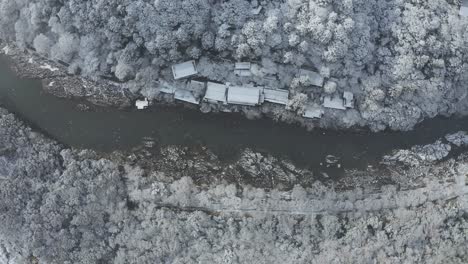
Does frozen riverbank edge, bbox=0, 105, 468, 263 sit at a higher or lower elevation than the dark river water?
lower

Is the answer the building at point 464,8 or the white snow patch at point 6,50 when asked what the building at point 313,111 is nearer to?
the building at point 464,8

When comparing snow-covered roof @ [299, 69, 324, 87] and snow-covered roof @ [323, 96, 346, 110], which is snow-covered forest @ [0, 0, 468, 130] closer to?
snow-covered roof @ [299, 69, 324, 87]

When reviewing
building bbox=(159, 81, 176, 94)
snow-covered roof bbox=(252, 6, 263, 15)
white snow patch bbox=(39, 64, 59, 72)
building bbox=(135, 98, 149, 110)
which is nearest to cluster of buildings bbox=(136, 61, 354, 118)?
building bbox=(159, 81, 176, 94)

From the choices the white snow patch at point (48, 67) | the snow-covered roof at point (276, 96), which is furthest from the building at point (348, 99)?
the white snow patch at point (48, 67)

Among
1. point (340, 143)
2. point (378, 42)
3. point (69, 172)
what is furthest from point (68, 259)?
point (378, 42)

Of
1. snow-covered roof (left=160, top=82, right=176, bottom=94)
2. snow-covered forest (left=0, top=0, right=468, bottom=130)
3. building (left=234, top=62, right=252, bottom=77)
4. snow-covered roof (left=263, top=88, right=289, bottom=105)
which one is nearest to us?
snow-covered forest (left=0, top=0, right=468, bottom=130)

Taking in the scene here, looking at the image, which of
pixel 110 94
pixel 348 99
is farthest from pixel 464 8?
pixel 110 94

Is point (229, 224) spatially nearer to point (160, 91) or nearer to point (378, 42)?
point (160, 91)

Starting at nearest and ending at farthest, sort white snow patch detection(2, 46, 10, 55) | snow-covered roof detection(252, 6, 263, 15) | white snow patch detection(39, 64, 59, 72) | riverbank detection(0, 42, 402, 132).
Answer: snow-covered roof detection(252, 6, 263, 15) < riverbank detection(0, 42, 402, 132) < white snow patch detection(39, 64, 59, 72) < white snow patch detection(2, 46, 10, 55)
